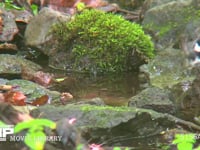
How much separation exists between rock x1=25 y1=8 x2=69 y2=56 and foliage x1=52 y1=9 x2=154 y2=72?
0.32 meters

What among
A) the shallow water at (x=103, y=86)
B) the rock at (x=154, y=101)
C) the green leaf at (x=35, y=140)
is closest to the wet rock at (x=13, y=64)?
the shallow water at (x=103, y=86)

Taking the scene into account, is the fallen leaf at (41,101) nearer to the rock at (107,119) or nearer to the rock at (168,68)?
the rock at (107,119)

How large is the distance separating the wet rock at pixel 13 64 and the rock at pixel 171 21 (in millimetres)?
1889

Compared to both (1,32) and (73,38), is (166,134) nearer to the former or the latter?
(73,38)

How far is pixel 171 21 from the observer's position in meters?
7.67

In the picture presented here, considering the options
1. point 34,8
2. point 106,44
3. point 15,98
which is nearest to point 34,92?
point 15,98

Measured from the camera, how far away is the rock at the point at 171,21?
24.2 feet

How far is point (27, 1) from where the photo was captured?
349 inches

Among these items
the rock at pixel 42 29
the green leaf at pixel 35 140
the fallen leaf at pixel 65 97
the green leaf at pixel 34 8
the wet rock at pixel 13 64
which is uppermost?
the green leaf at pixel 34 8

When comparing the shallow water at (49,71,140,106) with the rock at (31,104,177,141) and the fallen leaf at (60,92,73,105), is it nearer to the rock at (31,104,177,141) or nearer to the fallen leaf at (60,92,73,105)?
the fallen leaf at (60,92,73,105)

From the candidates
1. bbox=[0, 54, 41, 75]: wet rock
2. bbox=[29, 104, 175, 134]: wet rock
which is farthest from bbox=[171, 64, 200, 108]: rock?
bbox=[0, 54, 41, 75]: wet rock

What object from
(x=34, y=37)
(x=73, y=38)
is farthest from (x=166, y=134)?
(x=34, y=37)

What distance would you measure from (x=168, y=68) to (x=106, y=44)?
37.3 inches

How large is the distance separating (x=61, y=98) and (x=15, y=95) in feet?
2.03
